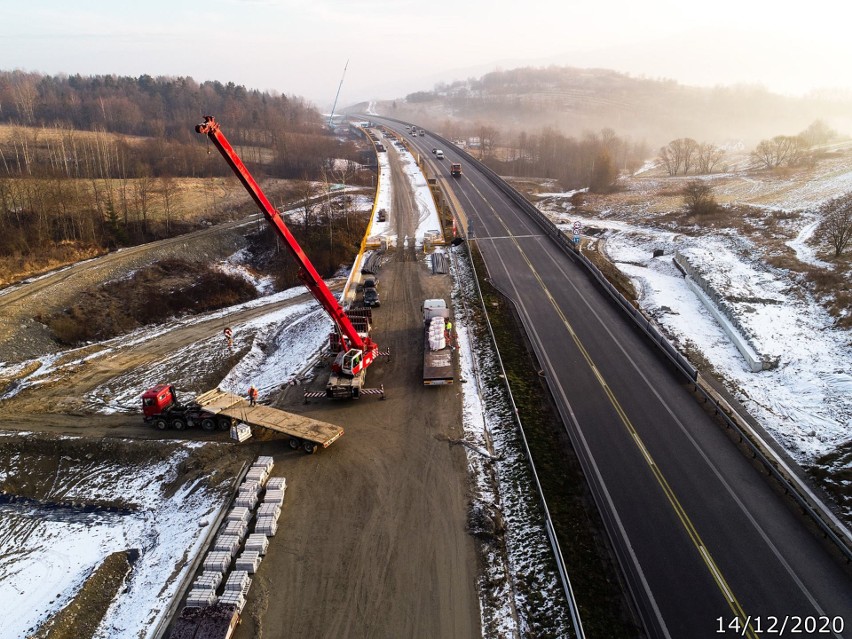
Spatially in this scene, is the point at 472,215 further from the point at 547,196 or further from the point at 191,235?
the point at 191,235

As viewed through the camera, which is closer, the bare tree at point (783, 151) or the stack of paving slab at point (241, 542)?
the stack of paving slab at point (241, 542)

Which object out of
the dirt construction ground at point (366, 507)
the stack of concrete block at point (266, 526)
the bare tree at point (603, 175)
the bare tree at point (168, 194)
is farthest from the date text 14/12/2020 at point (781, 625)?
the bare tree at point (603, 175)

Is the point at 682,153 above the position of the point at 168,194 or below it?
above

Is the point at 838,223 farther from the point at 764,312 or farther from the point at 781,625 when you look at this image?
the point at 781,625

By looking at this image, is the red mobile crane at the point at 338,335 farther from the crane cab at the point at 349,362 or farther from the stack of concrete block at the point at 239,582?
the stack of concrete block at the point at 239,582

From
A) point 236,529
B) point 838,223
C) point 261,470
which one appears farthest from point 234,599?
point 838,223

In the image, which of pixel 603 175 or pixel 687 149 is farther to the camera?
pixel 687 149
